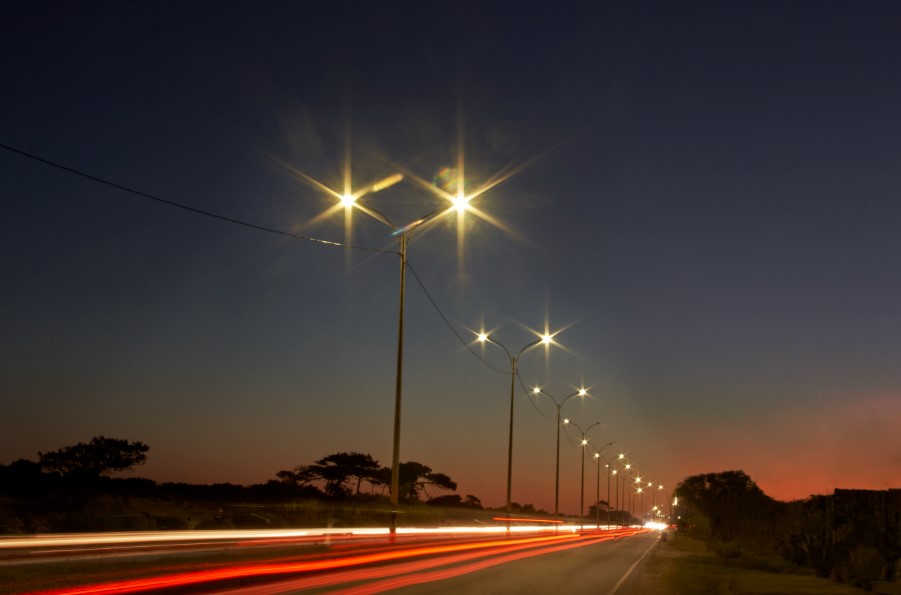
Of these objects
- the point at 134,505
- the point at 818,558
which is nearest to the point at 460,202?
the point at 818,558

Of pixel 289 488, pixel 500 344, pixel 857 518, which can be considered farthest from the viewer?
pixel 289 488

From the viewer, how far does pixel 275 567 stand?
58.6 ft

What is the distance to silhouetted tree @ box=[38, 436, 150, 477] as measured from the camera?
71625 mm

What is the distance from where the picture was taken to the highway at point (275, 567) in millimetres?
14523

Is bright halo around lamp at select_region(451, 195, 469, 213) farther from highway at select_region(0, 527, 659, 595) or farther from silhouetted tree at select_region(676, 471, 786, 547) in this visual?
silhouetted tree at select_region(676, 471, 786, 547)

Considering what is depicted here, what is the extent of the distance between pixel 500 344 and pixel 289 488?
4738 centimetres

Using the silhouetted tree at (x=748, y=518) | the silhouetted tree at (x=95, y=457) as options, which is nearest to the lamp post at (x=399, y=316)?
the silhouetted tree at (x=748, y=518)

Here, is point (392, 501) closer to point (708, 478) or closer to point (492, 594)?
point (492, 594)

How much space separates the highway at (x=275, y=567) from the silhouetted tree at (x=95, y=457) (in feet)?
A: 165

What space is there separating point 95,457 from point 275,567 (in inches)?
2424

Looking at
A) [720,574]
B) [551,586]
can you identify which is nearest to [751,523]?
[720,574]

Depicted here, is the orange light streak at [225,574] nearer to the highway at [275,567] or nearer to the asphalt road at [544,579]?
the highway at [275,567]

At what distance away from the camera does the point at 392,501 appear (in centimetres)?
2681

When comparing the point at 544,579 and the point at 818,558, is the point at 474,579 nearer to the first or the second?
the point at 544,579
